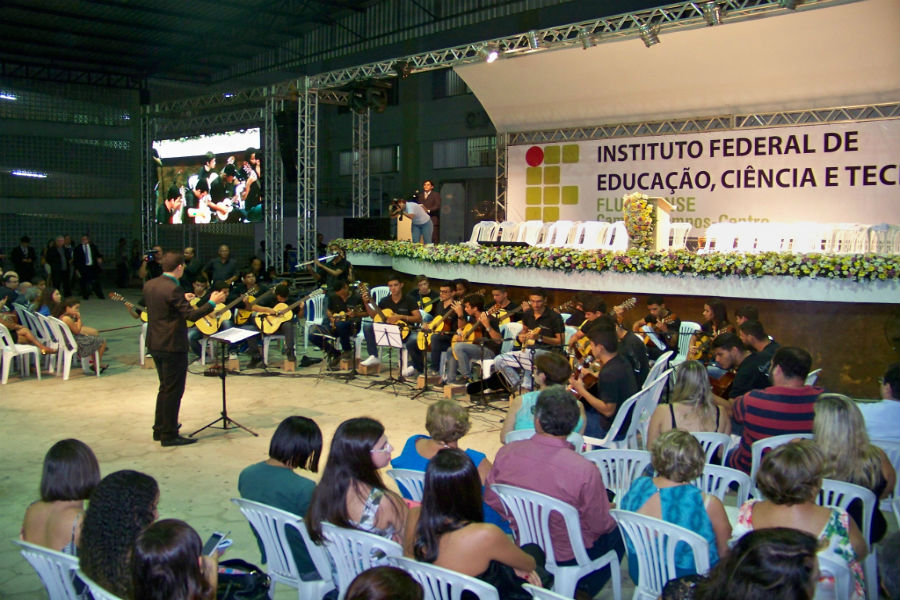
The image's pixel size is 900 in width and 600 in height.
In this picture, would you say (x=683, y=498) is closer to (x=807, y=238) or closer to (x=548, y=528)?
(x=548, y=528)

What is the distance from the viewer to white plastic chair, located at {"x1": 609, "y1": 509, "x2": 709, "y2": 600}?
10.0 feet

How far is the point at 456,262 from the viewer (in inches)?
479

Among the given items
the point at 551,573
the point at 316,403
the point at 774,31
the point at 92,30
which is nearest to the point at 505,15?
the point at 774,31

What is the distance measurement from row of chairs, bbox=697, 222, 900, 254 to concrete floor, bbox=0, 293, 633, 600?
5996 mm

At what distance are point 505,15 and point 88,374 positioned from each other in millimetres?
12384

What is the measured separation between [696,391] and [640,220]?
7778 millimetres

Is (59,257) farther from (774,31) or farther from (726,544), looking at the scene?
(726,544)

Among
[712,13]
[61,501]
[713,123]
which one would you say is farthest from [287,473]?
[713,123]

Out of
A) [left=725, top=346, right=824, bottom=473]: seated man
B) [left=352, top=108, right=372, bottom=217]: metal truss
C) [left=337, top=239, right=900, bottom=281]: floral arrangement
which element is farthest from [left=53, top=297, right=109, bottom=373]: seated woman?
[left=352, top=108, right=372, bottom=217]: metal truss

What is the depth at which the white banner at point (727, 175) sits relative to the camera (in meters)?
13.3

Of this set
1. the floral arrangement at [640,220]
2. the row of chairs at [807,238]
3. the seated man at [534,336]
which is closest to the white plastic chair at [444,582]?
the seated man at [534,336]

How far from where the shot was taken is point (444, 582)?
8.86 ft

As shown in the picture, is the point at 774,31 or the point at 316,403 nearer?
the point at 316,403

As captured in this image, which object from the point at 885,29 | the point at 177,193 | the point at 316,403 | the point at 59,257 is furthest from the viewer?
the point at 177,193
